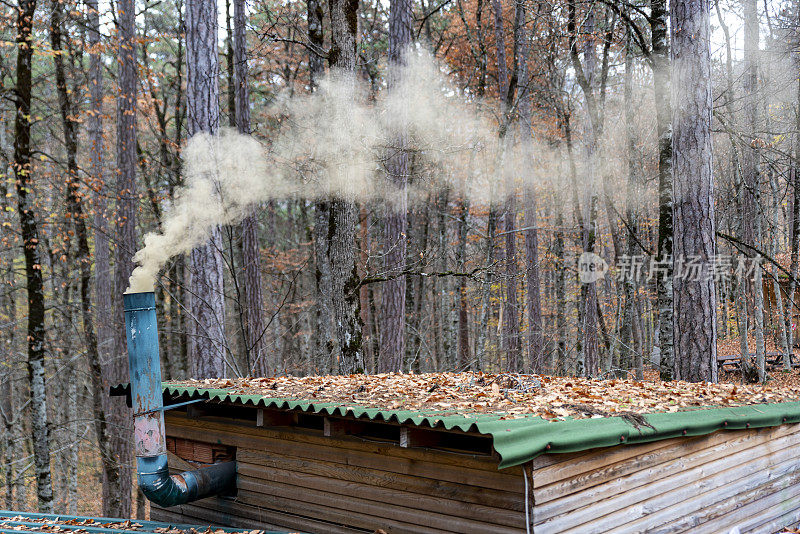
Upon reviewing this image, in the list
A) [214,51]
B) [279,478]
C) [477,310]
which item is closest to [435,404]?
[279,478]

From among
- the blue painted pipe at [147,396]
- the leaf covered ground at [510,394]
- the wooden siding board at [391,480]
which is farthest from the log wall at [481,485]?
the blue painted pipe at [147,396]

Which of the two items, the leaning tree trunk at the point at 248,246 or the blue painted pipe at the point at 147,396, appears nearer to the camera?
the blue painted pipe at the point at 147,396

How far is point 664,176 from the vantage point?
34.6 ft

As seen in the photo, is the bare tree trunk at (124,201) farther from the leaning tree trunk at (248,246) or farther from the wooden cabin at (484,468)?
the wooden cabin at (484,468)

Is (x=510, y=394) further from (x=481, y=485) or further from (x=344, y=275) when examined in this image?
(x=344, y=275)

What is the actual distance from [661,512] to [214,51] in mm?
8745

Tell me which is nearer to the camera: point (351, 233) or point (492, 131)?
point (351, 233)

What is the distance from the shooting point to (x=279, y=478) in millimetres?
6430

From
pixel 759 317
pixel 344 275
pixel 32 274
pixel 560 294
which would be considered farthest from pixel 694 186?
A: pixel 32 274

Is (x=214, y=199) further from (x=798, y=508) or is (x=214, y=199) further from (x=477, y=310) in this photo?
(x=477, y=310)

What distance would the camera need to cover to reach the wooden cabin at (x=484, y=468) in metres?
4.51

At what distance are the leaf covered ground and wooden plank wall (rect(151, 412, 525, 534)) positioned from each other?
0.45 meters

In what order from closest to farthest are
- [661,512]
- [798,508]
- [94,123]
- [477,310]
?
[661,512] → [798,508] → [94,123] → [477,310]

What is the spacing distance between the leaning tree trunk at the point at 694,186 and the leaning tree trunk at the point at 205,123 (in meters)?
6.96
